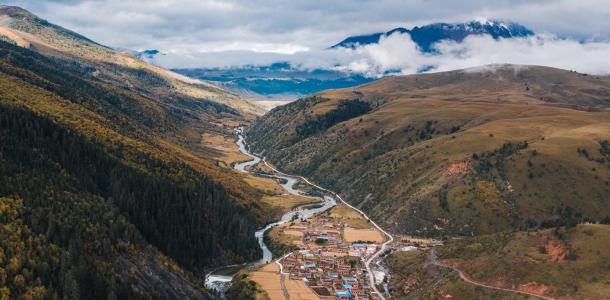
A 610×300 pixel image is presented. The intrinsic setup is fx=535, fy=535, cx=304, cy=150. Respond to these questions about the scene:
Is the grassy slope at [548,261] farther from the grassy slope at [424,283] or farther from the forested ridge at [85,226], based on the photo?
the forested ridge at [85,226]

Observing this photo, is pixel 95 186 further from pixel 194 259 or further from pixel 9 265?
pixel 9 265

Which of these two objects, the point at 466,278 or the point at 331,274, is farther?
the point at 331,274

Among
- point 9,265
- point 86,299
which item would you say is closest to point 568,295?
point 86,299

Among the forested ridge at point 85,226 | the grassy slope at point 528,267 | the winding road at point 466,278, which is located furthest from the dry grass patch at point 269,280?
the winding road at point 466,278

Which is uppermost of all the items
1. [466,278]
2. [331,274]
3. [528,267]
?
[528,267]

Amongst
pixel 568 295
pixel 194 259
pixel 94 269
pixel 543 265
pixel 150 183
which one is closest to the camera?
pixel 94 269

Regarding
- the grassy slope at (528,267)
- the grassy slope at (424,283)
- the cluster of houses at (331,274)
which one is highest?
the grassy slope at (528,267)

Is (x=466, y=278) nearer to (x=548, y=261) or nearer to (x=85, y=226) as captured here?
(x=548, y=261)

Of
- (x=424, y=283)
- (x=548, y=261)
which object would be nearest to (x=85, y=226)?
(x=424, y=283)

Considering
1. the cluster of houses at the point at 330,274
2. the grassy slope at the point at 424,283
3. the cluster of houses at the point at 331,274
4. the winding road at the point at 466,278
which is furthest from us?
the cluster of houses at the point at 330,274
